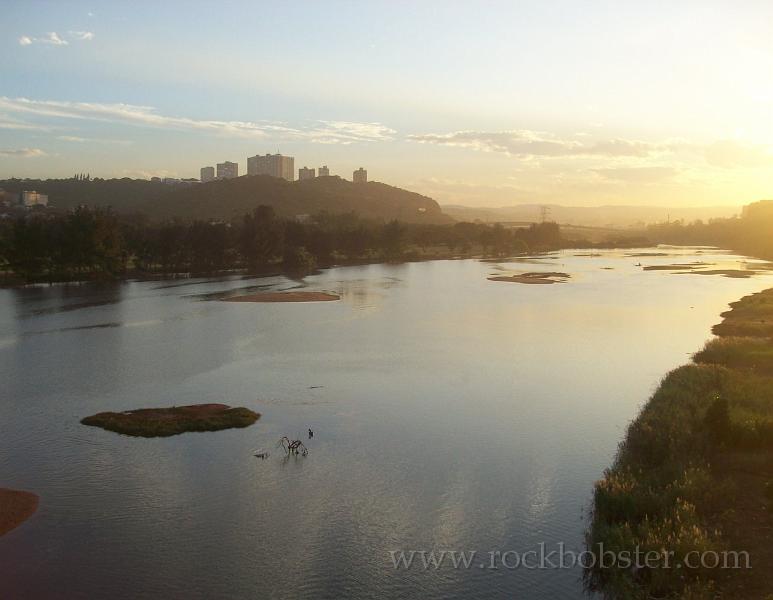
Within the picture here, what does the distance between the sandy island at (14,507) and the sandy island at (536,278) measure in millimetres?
69452

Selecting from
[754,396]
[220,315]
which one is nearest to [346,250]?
[220,315]

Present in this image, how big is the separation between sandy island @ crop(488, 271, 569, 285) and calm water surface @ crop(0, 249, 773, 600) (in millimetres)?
32851

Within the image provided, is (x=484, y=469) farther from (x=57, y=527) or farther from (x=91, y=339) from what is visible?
(x=91, y=339)

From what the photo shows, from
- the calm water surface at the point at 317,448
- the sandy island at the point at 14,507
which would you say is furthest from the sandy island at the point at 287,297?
the sandy island at the point at 14,507

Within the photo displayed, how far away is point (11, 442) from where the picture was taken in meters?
22.7

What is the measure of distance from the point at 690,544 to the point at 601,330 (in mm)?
33545

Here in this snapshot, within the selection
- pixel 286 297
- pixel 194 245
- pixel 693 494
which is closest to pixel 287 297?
pixel 286 297

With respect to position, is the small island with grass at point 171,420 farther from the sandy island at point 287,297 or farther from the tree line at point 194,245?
the tree line at point 194,245

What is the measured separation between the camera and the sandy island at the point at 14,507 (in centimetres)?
1664

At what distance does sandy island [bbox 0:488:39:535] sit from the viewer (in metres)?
16.6

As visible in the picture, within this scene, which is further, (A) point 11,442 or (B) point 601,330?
(B) point 601,330

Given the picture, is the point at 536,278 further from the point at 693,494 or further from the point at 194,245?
the point at 693,494

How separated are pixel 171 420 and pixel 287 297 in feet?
133

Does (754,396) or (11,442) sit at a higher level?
(754,396)
